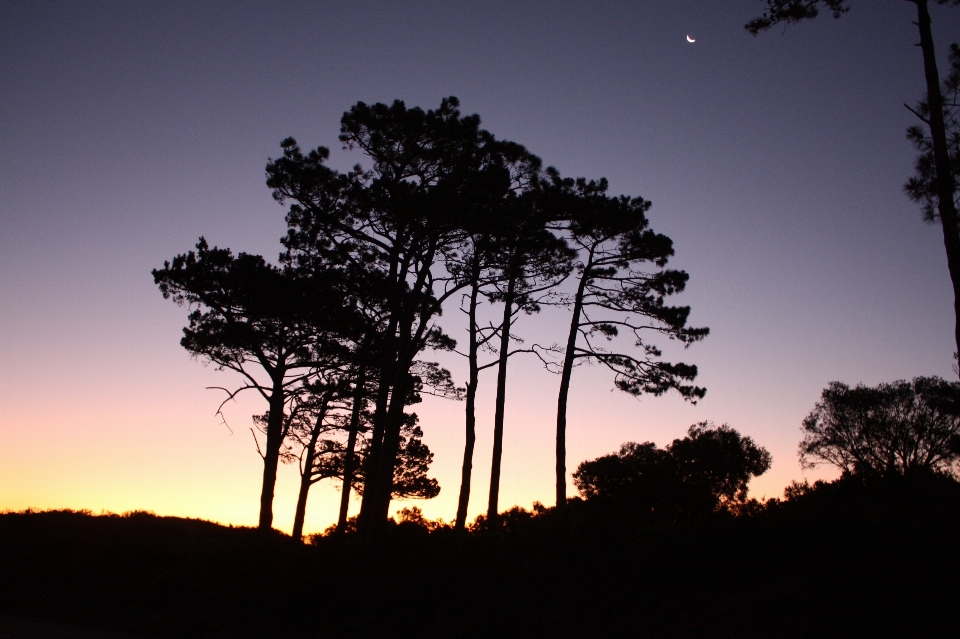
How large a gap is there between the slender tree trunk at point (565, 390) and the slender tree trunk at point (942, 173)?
12.4 meters

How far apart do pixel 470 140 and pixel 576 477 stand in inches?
736

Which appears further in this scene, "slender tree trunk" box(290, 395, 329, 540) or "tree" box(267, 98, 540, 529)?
"slender tree trunk" box(290, 395, 329, 540)

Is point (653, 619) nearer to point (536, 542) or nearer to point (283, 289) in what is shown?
point (536, 542)

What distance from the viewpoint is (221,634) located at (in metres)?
12.8

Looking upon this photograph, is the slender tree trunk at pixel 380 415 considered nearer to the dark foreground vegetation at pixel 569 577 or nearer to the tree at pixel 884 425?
the dark foreground vegetation at pixel 569 577

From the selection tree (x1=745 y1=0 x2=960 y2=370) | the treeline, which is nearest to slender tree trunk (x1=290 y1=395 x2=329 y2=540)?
the treeline

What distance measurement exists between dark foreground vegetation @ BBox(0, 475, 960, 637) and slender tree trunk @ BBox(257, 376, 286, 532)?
6.30 metres

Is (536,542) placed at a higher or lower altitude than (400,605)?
higher

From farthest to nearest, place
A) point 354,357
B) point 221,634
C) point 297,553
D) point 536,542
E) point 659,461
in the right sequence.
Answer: point 659,461 → point 354,357 → point 297,553 → point 536,542 → point 221,634

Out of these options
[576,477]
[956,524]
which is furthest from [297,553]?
[576,477]

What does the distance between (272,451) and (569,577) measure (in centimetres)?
1536

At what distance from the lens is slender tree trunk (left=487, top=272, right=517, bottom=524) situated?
23297mm

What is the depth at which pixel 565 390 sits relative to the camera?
76.1 feet

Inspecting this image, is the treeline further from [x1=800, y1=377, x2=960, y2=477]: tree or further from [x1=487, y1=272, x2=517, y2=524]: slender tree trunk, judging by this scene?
[x1=800, y1=377, x2=960, y2=477]: tree
